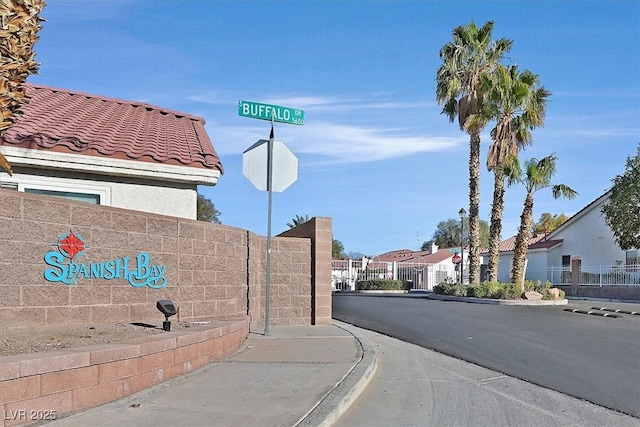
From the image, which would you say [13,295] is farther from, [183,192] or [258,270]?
[258,270]

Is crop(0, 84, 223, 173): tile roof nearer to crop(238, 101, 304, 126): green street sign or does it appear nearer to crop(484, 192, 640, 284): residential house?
crop(238, 101, 304, 126): green street sign

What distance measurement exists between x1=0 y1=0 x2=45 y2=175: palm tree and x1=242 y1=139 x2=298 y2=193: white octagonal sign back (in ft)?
15.4

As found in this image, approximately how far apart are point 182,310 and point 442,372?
4.09m

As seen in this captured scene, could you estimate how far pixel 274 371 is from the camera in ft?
26.2

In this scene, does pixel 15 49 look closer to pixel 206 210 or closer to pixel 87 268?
pixel 87 268

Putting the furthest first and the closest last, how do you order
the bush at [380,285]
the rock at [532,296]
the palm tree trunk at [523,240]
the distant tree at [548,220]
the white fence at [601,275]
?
1. the distant tree at [548,220]
2. the bush at [380,285]
3. the white fence at [601,275]
4. the palm tree trunk at [523,240]
5. the rock at [532,296]

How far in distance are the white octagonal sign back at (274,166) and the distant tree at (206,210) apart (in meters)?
28.9

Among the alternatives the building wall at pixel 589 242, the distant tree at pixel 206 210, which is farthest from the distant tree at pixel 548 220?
the distant tree at pixel 206 210

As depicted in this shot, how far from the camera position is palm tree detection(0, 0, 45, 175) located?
22.1 ft

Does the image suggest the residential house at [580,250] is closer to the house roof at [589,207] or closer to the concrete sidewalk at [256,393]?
the house roof at [589,207]

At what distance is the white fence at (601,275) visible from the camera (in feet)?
103

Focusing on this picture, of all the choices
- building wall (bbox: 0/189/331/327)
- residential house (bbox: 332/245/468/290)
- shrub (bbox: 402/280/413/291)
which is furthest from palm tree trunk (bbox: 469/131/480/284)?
building wall (bbox: 0/189/331/327)

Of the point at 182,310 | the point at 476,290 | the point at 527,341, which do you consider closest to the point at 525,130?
the point at 476,290

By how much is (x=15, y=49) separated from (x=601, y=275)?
32364 mm
